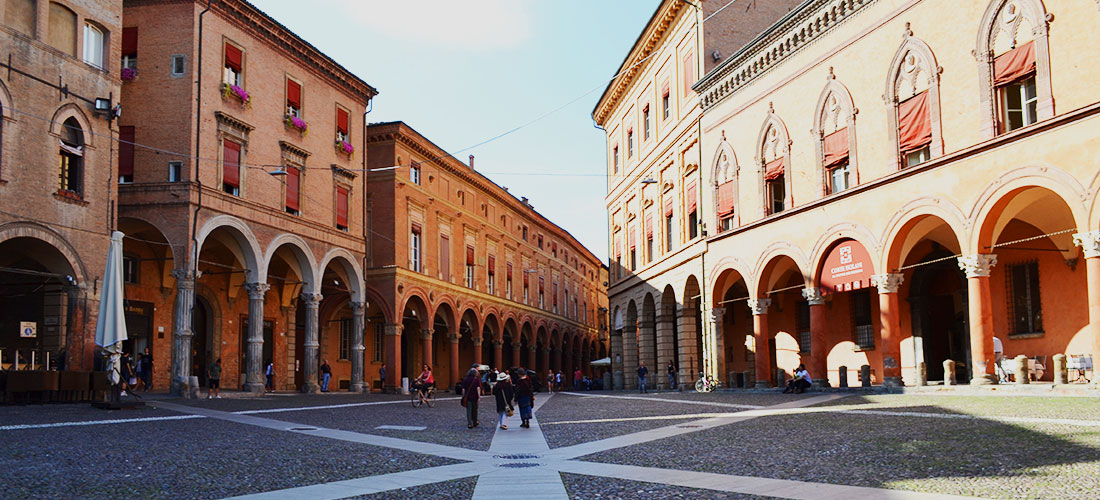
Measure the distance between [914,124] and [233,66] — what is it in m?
21.4

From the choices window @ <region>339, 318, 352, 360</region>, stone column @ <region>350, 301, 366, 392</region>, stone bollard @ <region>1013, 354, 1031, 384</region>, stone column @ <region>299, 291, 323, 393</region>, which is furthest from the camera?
window @ <region>339, 318, 352, 360</region>

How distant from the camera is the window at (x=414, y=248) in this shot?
1649 inches

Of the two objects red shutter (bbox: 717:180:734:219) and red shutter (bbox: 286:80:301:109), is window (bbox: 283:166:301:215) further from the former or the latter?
Answer: red shutter (bbox: 717:180:734:219)

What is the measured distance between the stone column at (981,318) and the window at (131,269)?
24679 mm

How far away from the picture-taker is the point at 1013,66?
19.1 meters

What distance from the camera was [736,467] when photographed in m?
9.88

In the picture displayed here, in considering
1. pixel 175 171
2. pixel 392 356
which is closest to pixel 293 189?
pixel 175 171

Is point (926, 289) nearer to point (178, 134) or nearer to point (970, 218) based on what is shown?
point (970, 218)

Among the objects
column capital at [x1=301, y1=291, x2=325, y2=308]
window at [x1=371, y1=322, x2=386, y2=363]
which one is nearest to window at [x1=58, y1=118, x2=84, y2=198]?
column capital at [x1=301, y1=291, x2=325, y2=308]

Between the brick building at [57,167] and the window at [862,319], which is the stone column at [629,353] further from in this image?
the brick building at [57,167]

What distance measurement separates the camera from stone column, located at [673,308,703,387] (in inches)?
1341

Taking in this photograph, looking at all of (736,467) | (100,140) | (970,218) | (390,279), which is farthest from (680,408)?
(390,279)

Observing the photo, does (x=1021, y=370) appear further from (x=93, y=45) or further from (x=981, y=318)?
(x=93, y=45)

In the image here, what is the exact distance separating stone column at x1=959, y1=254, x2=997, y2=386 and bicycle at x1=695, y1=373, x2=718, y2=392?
38.8ft
